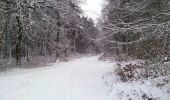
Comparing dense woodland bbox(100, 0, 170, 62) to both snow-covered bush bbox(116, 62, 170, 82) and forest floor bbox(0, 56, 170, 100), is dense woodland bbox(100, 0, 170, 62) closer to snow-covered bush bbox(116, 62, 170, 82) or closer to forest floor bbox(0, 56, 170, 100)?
snow-covered bush bbox(116, 62, 170, 82)

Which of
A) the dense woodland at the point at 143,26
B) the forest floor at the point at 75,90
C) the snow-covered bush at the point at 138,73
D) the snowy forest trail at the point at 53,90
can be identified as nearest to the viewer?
the dense woodland at the point at 143,26

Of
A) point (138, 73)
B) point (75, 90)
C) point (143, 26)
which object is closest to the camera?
point (143, 26)

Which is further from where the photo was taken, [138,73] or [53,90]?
[138,73]

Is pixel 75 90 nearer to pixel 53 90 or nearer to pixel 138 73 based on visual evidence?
pixel 53 90

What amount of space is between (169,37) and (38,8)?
13027 mm

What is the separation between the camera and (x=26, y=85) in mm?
9062

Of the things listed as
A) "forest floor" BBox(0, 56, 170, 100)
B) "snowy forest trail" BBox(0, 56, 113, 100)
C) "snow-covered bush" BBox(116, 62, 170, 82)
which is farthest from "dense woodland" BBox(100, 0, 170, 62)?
"snowy forest trail" BBox(0, 56, 113, 100)

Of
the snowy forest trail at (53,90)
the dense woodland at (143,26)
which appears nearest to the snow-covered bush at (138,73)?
the dense woodland at (143,26)

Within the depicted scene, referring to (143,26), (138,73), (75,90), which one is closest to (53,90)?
(75,90)

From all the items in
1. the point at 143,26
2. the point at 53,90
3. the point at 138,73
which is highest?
the point at 143,26

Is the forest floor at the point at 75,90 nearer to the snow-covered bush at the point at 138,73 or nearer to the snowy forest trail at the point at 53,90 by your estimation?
the snowy forest trail at the point at 53,90

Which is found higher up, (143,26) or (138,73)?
(143,26)

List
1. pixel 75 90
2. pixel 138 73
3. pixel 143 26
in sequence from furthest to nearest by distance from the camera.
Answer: pixel 138 73 < pixel 75 90 < pixel 143 26

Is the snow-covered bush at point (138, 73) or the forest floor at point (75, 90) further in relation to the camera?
the snow-covered bush at point (138, 73)
